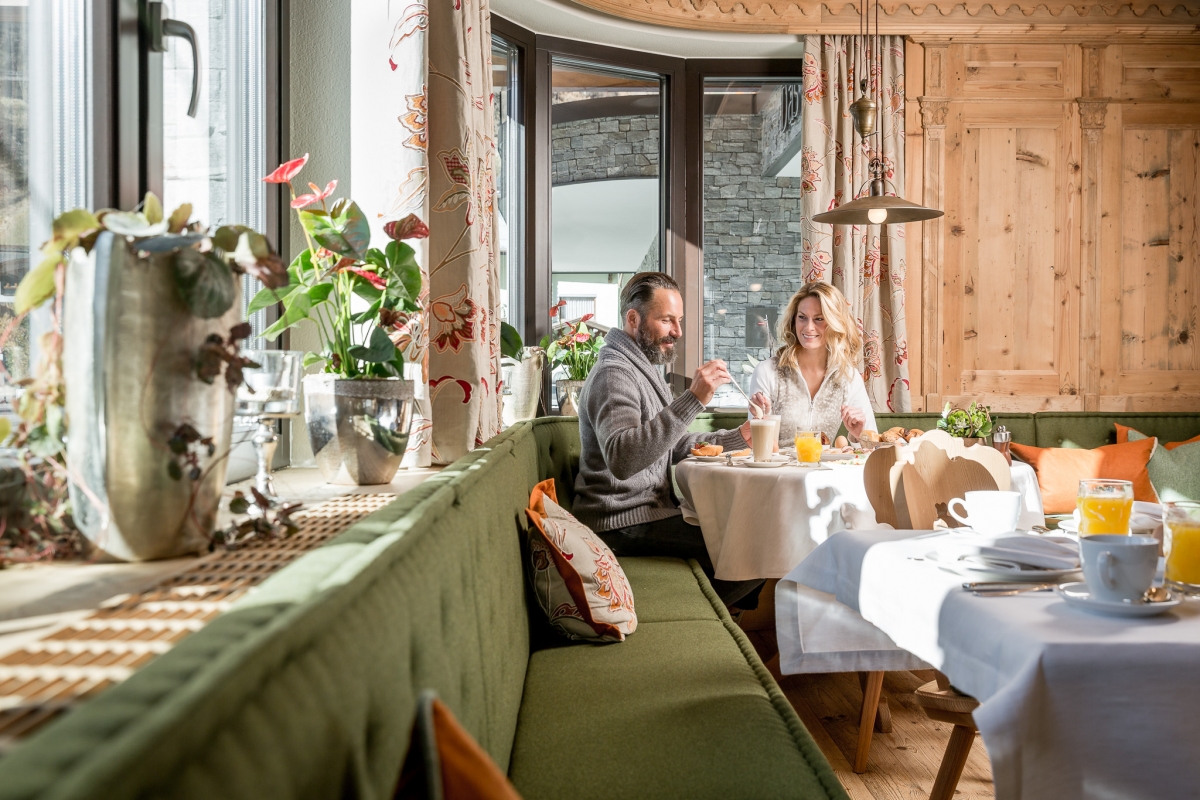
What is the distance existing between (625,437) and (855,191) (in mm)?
2341

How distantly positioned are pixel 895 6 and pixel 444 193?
327 centimetres

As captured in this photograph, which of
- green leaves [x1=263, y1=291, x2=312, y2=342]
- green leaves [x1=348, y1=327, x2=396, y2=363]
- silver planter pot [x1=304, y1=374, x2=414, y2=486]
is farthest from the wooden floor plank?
green leaves [x1=263, y1=291, x2=312, y2=342]

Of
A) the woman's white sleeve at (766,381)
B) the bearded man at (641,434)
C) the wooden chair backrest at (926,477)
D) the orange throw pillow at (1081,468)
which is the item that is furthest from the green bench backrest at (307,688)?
the orange throw pillow at (1081,468)

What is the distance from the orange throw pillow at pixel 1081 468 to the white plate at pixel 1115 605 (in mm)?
2777

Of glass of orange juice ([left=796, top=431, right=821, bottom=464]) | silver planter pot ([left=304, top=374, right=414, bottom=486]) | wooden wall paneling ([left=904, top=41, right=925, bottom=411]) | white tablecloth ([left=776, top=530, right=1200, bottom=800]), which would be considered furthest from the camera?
wooden wall paneling ([left=904, top=41, right=925, bottom=411])

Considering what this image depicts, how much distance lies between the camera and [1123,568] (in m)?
1.06

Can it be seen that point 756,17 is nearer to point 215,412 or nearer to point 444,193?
point 444,193

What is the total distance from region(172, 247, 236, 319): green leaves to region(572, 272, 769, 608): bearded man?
1.89 meters

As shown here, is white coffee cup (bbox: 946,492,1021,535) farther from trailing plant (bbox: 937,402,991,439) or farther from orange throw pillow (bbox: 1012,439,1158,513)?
orange throw pillow (bbox: 1012,439,1158,513)

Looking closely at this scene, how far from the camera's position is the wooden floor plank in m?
2.07

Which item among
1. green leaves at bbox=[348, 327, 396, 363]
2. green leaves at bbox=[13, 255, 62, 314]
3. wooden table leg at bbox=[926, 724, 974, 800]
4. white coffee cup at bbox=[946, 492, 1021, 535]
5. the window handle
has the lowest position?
wooden table leg at bbox=[926, 724, 974, 800]

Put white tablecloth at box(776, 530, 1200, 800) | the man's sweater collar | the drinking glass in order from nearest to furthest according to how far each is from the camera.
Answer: white tablecloth at box(776, 530, 1200, 800) → the drinking glass → the man's sweater collar

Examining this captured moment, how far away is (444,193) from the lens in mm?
2016

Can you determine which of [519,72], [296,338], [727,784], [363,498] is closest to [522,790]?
[727,784]
